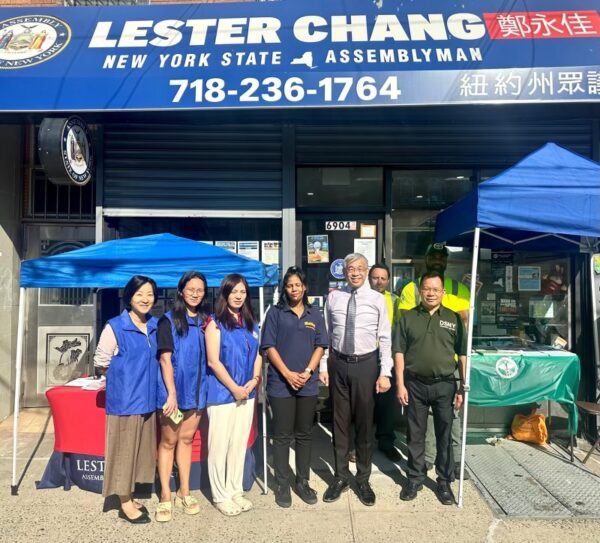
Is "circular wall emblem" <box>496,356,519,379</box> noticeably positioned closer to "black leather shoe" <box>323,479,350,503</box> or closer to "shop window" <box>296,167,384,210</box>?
"black leather shoe" <box>323,479,350,503</box>

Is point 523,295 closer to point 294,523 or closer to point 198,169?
point 294,523

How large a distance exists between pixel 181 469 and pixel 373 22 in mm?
4733

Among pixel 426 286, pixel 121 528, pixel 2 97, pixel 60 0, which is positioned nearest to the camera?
pixel 121 528

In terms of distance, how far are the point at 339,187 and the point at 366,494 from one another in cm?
342

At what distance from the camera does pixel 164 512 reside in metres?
3.37

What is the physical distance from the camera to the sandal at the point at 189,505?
3436 millimetres

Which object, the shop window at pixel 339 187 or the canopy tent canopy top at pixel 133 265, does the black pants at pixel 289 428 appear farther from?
the shop window at pixel 339 187

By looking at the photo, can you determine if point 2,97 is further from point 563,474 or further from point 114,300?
point 563,474

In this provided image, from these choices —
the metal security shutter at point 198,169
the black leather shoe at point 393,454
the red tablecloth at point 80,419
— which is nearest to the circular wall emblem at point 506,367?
the black leather shoe at point 393,454

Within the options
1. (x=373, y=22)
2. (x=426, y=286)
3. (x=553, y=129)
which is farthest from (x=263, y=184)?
(x=553, y=129)

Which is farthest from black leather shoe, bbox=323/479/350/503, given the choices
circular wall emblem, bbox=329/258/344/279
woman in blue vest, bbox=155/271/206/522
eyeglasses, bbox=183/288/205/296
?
circular wall emblem, bbox=329/258/344/279

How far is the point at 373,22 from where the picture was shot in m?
4.94

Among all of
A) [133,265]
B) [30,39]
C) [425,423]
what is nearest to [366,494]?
[425,423]

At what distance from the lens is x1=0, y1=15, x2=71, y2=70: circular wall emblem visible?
15.7 ft
